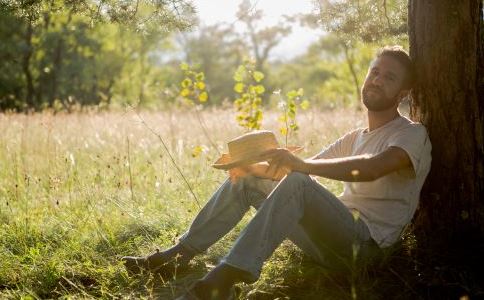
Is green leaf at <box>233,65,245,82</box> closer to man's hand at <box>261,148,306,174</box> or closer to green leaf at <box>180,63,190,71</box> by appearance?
green leaf at <box>180,63,190,71</box>

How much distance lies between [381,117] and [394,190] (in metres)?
0.49

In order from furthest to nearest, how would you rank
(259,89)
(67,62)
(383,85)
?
(67,62) < (259,89) < (383,85)

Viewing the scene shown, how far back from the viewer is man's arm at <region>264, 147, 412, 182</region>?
117 inches

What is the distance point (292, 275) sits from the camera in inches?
132

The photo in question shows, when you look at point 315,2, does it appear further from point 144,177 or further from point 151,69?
point 151,69

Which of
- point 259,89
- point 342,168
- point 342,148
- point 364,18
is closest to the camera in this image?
point 342,168

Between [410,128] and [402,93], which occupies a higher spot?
[402,93]

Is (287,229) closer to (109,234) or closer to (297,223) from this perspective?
(297,223)

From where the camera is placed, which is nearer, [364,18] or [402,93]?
[402,93]

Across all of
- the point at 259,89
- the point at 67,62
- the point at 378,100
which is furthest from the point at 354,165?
the point at 67,62

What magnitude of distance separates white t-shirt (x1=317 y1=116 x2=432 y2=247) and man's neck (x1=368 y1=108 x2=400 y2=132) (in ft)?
0.32

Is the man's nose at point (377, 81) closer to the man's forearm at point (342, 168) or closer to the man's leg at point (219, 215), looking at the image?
the man's forearm at point (342, 168)

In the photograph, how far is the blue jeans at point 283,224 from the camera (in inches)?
113

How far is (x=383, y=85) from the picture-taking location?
334cm
